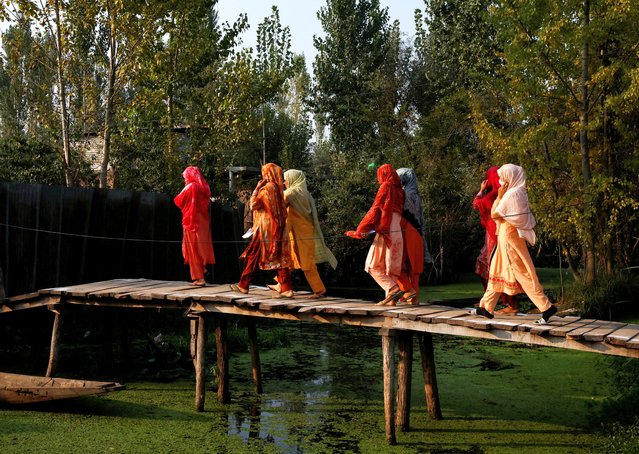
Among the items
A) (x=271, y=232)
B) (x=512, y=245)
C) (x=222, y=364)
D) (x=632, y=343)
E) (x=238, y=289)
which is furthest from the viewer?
(x=238, y=289)

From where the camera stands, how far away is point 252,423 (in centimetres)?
783

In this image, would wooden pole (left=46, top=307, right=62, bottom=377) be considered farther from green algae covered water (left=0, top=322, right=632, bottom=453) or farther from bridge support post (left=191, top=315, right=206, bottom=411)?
bridge support post (left=191, top=315, right=206, bottom=411)

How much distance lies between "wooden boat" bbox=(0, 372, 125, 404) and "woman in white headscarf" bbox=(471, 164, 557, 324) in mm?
3810

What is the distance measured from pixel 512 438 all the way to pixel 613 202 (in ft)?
30.2

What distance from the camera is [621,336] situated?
19.7ft

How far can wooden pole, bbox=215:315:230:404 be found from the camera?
8820 millimetres

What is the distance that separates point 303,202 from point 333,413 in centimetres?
242

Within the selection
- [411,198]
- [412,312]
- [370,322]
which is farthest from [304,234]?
[412,312]

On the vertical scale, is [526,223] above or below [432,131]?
below

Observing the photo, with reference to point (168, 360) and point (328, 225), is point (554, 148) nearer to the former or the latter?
point (328, 225)

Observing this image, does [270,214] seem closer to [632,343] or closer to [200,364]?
[200,364]

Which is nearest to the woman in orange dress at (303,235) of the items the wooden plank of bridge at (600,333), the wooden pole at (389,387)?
the wooden pole at (389,387)

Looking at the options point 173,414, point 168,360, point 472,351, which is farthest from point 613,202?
A: point 173,414

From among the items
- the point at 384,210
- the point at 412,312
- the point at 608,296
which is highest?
the point at 384,210
